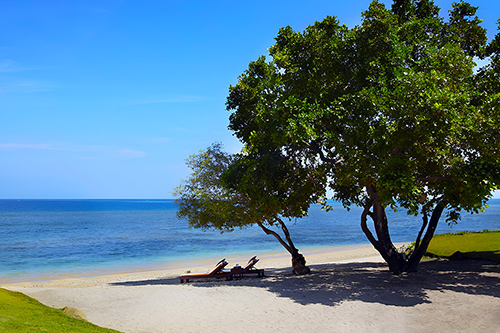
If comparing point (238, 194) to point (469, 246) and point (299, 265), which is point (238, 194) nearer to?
point (299, 265)

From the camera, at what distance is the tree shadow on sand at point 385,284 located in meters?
14.4

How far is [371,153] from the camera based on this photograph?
15.5 meters

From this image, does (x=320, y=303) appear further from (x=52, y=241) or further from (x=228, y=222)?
(x=52, y=241)

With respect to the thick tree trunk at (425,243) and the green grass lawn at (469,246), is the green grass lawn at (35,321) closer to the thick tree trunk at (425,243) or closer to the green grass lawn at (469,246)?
the thick tree trunk at (425,243)

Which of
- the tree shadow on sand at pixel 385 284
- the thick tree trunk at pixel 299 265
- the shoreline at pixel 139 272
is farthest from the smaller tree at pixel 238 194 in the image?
the shoreline at pixel 139 272

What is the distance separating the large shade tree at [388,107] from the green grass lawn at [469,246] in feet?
21.9

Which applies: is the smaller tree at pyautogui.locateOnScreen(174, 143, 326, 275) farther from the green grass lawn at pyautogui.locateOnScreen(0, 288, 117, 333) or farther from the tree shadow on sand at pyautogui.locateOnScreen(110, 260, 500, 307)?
the green grass lawn at pyautogui.locateOnScreen(0, 288, 117, 333)

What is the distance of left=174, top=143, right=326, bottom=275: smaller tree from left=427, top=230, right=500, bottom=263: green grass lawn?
33.5 ft

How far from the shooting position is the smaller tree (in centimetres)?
1809

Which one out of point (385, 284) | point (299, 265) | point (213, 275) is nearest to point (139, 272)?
point (213, 275)

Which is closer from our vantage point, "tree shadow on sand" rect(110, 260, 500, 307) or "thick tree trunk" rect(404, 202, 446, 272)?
"tree shadow on sand" rect(110, 260, 500, 307)

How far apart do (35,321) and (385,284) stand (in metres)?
13.0

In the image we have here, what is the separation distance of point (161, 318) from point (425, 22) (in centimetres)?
1647

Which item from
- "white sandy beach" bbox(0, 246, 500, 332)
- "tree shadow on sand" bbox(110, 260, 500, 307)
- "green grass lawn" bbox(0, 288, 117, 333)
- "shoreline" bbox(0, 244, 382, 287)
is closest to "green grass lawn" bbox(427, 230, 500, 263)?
"tree shadow on sand" bbox(110, 260, 500, 307)
